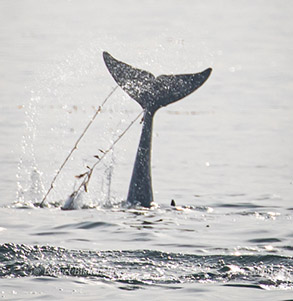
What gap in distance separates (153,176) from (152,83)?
3.83 m

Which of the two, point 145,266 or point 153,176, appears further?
point 153,176

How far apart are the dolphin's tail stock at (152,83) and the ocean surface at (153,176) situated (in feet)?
5.62

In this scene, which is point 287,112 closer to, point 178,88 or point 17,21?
point 178,88

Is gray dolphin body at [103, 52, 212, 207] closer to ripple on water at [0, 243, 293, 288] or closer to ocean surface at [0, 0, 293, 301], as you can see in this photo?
ocean surface at [0, 0, 293, 301]

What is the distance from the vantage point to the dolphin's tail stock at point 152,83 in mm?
15664

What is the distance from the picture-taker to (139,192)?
15.7m

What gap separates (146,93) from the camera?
16.0 metres

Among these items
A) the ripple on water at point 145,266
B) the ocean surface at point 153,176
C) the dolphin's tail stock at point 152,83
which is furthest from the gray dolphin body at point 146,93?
the ripple on water at point 145,266

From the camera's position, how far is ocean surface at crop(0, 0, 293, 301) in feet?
37.9

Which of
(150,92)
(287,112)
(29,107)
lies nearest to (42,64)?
(29,107)

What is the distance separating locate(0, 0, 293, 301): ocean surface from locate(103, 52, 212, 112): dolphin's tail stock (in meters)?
1.71

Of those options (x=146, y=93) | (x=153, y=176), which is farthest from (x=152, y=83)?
(x=153, y=176)

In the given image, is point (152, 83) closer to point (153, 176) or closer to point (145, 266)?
point (153, 176)

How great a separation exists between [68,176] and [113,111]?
875 cm
